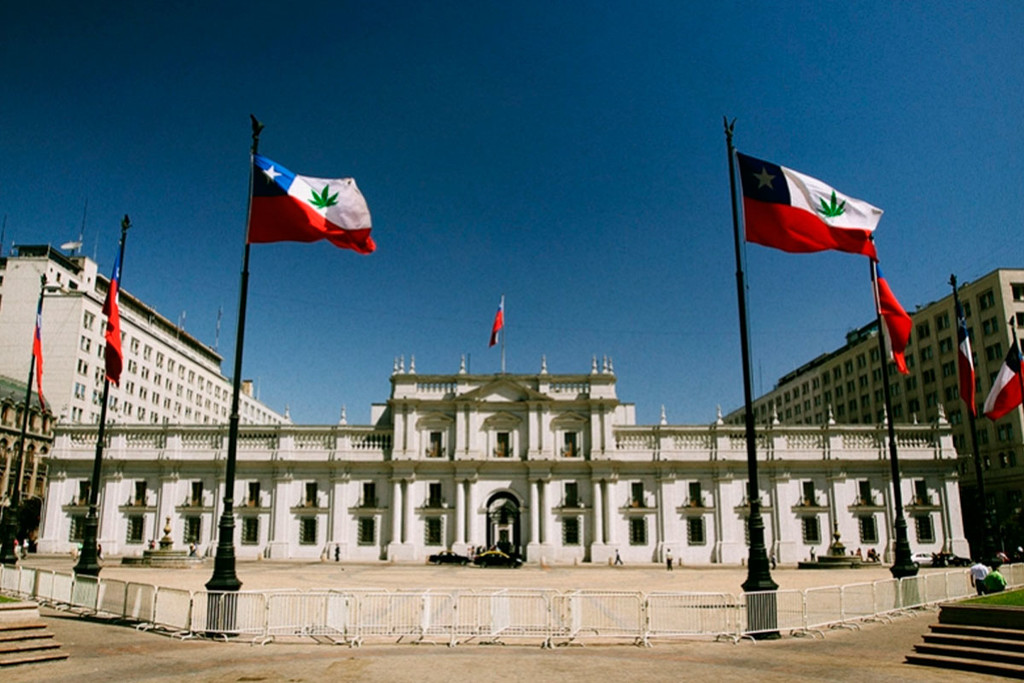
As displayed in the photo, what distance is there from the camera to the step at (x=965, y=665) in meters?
13.8

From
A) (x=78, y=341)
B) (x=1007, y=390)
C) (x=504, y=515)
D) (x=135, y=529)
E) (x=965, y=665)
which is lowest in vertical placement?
(x=965, y=665)

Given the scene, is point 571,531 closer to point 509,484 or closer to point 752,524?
point 509,484

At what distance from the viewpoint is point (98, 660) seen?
1459 cm

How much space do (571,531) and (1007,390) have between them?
34.1 metres

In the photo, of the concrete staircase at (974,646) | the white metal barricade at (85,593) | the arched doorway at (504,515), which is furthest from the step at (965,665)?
the arched doorway at (504,515)

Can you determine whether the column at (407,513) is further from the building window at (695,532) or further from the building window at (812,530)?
the building window at (812,530)

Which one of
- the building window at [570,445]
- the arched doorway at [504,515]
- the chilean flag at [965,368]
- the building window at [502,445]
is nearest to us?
the chilean flag at [965,368]

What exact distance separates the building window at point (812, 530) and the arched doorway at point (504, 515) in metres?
21.9

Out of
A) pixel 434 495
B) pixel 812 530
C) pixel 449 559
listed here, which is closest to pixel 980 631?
pixel 449 559

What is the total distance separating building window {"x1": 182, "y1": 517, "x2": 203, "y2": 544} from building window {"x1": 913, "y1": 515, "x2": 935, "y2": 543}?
54.5 meters

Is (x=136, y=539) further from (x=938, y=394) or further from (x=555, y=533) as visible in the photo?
(x=938, y=394)

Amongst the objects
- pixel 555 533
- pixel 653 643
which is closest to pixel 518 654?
pixel 653 643

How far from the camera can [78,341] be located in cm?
7394

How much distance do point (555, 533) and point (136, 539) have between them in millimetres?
32087
